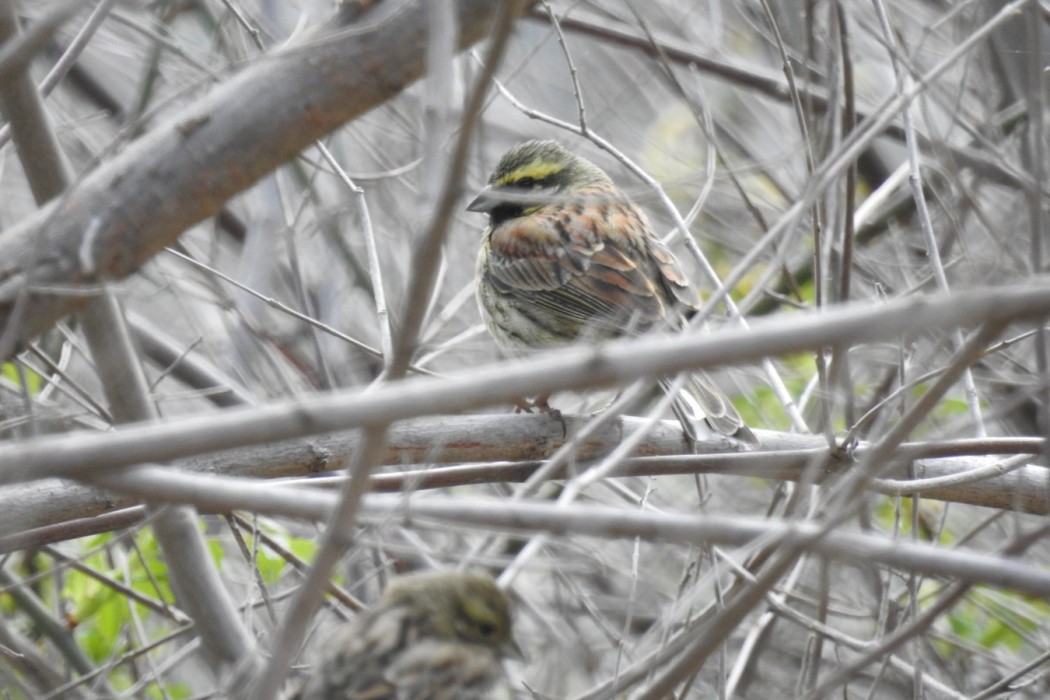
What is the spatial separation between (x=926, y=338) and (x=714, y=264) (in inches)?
91.2

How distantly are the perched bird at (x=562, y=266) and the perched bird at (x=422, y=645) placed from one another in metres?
2.55

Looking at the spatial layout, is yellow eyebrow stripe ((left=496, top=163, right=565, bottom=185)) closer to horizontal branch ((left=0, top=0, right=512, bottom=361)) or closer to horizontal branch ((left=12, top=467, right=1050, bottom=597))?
horizontal branch ((left=0, top=0, right=512, bottom=361))

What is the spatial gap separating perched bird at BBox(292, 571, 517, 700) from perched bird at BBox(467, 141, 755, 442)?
255cm

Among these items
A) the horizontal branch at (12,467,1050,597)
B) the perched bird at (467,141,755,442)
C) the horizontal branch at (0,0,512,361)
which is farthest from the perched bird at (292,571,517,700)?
the perched bird at (467,141,755,442)

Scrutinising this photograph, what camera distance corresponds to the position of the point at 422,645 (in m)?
3.38

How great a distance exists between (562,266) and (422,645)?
3.36 meters

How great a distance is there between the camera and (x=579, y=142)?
873 centimetres

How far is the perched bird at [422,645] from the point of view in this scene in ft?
10.7

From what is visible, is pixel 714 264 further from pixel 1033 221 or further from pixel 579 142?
pixel 1033 221

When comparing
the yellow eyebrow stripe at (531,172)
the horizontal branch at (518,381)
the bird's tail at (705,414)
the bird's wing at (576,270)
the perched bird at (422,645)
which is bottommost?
the perched bird at (422,645)

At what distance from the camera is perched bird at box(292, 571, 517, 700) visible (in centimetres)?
327

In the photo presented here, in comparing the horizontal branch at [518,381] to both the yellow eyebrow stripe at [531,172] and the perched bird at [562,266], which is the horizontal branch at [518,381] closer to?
the perched bird at [562,266]

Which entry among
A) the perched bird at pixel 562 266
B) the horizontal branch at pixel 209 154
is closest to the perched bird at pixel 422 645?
the horizontal branch at pixel 209 154

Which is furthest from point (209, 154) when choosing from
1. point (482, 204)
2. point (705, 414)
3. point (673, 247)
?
point (673, 247)
